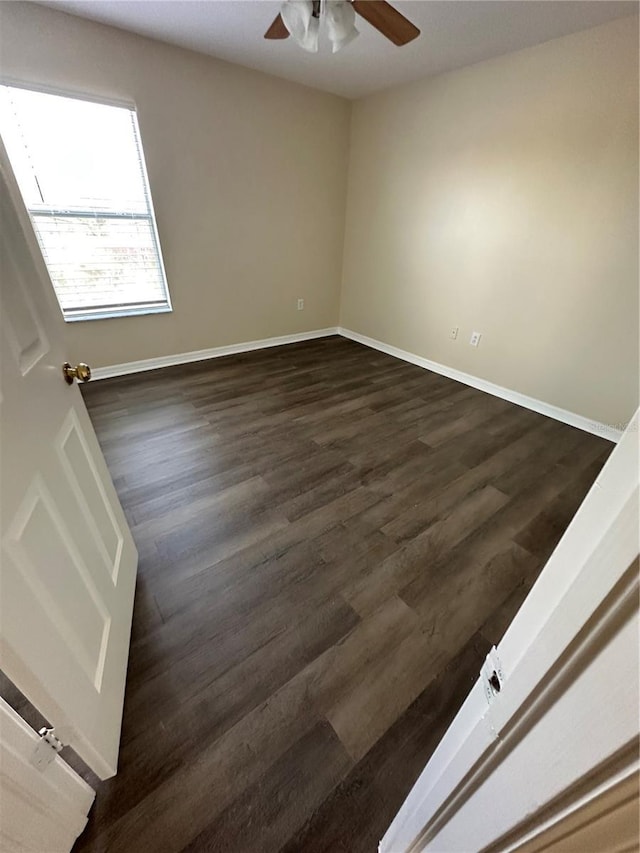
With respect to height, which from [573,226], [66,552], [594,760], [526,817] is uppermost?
[573,226]

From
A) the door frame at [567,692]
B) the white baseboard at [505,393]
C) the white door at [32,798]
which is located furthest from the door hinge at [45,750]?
the white baseboard at [505,393]

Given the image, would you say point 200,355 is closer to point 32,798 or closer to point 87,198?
point 87,198

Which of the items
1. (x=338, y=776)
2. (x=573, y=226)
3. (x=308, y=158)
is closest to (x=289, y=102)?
(x=308, y=158)

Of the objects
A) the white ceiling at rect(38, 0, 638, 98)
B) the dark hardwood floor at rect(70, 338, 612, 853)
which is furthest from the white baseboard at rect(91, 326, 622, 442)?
the white ceiling at rect(38, 0, 638, 98)

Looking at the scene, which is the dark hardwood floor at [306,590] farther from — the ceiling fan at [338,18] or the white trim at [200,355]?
the ceiling fan at [338,18]

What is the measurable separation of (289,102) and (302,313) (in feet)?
5.99

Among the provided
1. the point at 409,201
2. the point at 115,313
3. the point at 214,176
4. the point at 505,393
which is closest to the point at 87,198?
the point at 115,313

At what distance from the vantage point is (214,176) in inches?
118

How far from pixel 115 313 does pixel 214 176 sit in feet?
4.66

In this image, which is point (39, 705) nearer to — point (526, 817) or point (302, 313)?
point (526, 817)

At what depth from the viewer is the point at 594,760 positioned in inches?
12.2

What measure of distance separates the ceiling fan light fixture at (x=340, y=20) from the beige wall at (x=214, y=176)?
1780 mm

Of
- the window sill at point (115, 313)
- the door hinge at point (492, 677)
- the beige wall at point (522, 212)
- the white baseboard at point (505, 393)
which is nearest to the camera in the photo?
the door hinge at point (492, 677)

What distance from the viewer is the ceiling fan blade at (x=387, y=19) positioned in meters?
1.35
